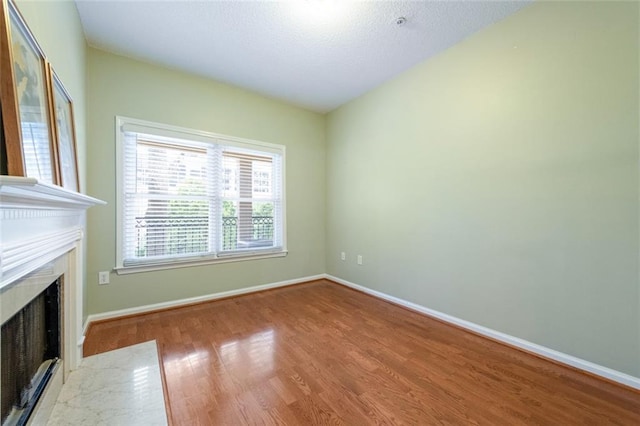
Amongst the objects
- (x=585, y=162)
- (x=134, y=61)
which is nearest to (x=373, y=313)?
(x=585, y=162)

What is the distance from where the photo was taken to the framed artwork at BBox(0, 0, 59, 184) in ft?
Answer: 3.06

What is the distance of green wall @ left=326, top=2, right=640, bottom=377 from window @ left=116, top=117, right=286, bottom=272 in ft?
5.46

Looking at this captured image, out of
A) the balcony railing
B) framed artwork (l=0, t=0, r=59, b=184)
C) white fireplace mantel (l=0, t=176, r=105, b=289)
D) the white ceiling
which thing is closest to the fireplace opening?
white fireplace mantel (l=0, t=176, r=105, b=289)

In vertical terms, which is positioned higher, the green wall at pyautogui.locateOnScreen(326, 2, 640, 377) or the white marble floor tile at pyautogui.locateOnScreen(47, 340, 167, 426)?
the green wall at pyautogui.locateOnScreen(326, 2, 640, 377)

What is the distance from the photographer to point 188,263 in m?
2.93

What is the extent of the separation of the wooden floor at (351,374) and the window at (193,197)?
77cm

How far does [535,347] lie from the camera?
1.95 metres

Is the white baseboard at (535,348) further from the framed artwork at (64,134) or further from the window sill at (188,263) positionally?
the framed artwork at (64,134)

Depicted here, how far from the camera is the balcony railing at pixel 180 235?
2.70 metres

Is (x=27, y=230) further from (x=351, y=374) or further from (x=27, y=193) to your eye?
(x=351, y=374)

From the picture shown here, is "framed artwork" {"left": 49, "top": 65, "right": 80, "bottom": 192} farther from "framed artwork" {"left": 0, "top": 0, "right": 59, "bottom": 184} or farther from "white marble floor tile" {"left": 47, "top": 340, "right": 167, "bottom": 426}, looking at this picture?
"white marble floor tile" {"left": 47, "top": 340, "right": 167, "bottom": 426}

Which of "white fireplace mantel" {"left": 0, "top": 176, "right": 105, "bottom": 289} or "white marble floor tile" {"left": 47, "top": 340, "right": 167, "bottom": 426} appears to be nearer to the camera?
"white fireplace mantel" {"left": 0, "top": 176, "right": 105, "bottom": 289}

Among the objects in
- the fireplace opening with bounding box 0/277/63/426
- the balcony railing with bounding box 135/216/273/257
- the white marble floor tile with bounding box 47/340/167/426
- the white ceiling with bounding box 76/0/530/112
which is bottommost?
the white marble floor tile with bounding box 47/340/167/426

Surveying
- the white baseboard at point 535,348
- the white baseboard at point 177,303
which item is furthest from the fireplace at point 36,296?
the white baseboard at point 535,348
